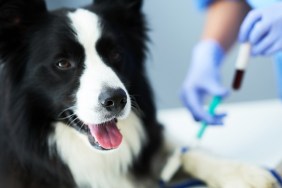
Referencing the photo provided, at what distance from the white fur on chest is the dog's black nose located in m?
0.12

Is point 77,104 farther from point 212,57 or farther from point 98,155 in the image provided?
point 212,57

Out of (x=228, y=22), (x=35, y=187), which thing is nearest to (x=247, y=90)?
(x=228, y=22)

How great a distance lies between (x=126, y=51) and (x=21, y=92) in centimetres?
24

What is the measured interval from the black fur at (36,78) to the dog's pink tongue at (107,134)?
8 cm

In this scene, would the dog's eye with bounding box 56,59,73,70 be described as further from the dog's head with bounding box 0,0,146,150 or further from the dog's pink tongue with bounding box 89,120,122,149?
the dog's pink tongue with bounding box 89,120,122,149

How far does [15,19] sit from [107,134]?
0.29 metres

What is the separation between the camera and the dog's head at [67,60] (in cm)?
84

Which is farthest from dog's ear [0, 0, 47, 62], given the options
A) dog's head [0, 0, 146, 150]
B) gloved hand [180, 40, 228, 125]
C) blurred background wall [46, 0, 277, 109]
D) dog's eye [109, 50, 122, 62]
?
blurred background wall [46, 0, 277, 109]

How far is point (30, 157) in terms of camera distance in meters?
0.91

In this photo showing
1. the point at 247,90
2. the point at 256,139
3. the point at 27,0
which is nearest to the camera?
the point at 27,0

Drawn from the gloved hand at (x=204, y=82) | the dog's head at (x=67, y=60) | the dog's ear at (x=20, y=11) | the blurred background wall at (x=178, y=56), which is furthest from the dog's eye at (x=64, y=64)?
the blurred background wall at (x=178, y=56)

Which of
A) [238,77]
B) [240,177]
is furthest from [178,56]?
[240,177]

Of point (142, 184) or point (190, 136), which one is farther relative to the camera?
point (190, 136)

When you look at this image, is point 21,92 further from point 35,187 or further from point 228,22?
point 228,22
